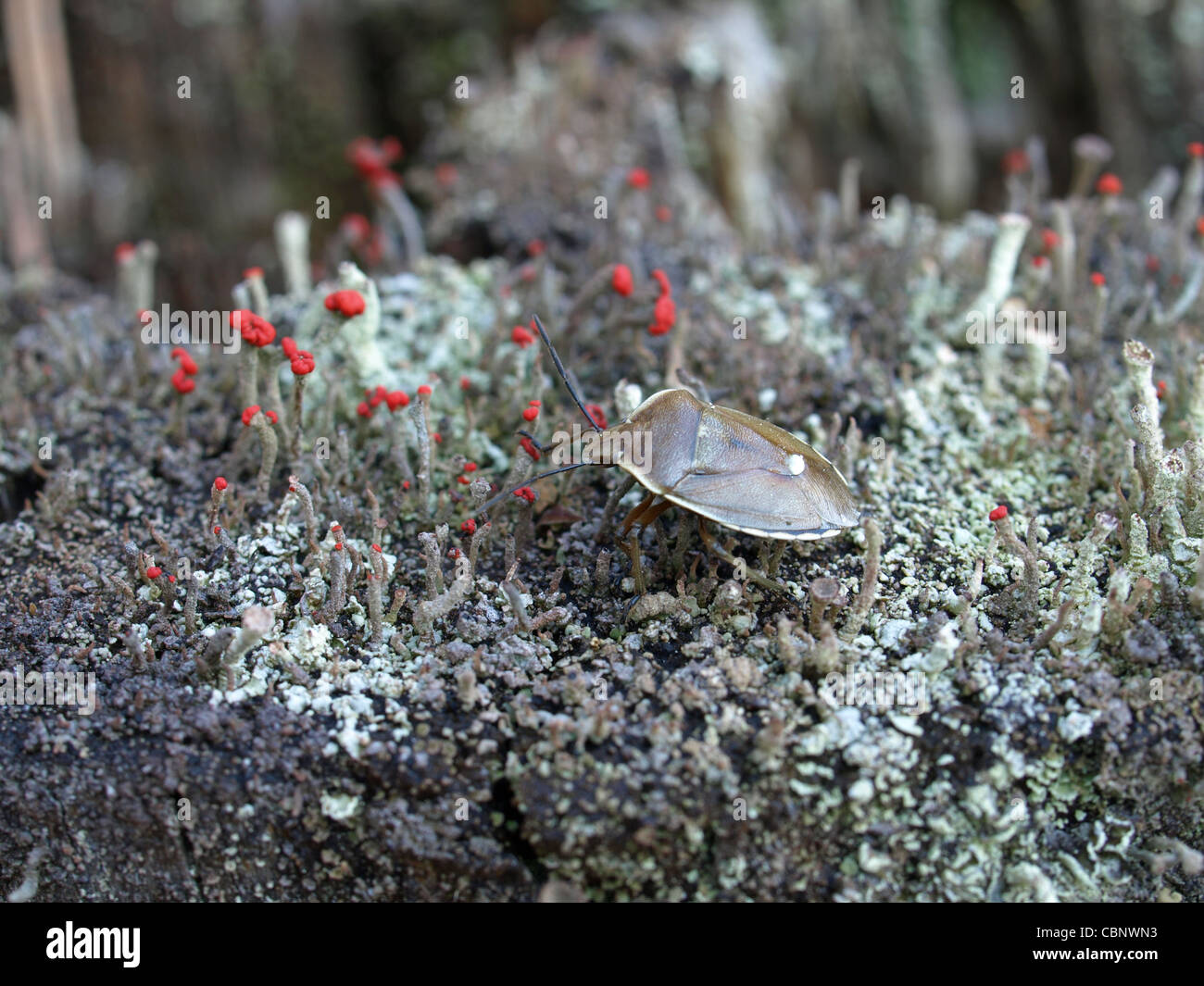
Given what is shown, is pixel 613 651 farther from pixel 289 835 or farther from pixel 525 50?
pixel 525 50

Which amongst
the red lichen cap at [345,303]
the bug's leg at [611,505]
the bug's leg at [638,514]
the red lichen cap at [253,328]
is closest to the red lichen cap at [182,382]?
the red lichen cap at [253,328]

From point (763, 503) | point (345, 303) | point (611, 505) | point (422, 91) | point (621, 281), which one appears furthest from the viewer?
point (422, 91)

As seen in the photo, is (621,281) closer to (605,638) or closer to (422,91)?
(605,638)

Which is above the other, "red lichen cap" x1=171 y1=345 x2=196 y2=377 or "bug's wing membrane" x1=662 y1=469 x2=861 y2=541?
"red lichen cap" x1=171 y1=345 x2=196 y2=377

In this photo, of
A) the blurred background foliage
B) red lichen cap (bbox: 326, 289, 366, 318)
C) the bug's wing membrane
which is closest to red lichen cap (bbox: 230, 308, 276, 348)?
red lichen cap (bbox: 326, 289, 366, 318)

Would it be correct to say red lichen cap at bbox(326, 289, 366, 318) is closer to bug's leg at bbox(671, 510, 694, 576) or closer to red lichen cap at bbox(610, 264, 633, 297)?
red lichen cap at bbox(610, 264, 633, 297)

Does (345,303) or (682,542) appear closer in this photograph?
(682,542)

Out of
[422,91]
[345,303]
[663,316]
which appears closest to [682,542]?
[663,316]

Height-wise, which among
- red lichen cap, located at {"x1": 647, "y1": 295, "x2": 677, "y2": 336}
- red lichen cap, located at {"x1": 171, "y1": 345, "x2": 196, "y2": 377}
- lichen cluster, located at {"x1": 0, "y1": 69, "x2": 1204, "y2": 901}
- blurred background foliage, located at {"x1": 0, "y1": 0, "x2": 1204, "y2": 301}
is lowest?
lichen cluster, located at {"x1": 0, "y1": 69, "x2": 1204, "y2": 901}
